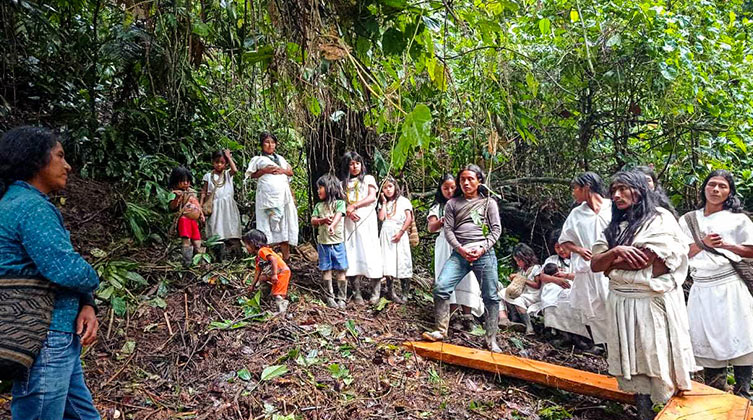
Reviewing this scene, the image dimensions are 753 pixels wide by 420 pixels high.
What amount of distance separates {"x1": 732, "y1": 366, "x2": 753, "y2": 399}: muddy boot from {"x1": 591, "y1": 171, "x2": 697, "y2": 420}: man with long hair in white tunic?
120cm

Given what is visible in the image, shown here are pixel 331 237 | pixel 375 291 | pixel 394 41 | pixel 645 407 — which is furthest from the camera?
pixel 375 291

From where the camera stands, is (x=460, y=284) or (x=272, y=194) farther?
(x=272, y=194)

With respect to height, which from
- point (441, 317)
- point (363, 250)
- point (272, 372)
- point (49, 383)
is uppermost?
point (363, 250)

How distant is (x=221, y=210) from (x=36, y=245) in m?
3.97

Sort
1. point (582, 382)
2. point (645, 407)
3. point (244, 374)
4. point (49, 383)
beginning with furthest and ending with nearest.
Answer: point (582, 382)
point (244, 374)
point (645, 407)
point (49, 383)

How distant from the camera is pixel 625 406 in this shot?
4.18 metres

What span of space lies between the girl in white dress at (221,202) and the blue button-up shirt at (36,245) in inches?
149

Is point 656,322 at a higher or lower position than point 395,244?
lower

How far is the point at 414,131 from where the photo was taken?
80.7 inches

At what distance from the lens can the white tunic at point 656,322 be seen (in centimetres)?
337

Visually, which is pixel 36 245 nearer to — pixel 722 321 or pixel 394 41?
pixel 394 41

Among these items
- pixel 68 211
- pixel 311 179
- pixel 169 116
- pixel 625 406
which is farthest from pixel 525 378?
pixel 169 116

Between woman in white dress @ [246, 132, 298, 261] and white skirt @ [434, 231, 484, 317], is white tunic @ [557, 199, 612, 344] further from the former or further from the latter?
woman in white dress @ [246, 132, 298, 261]

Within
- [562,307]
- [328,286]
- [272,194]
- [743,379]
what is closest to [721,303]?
[743,379]
